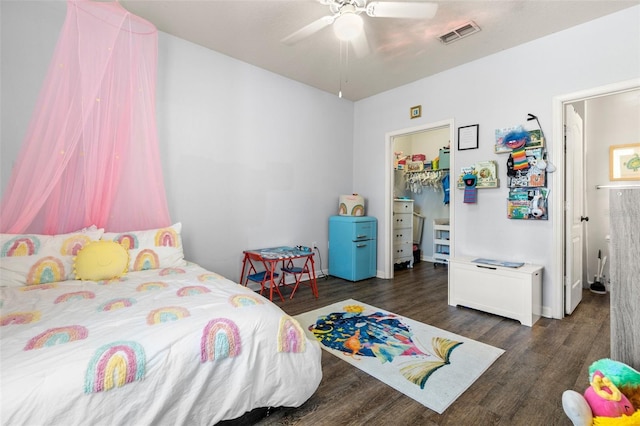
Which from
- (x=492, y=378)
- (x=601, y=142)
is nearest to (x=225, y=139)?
(x=492, y=378)

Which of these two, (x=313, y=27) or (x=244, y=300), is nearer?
(x=244, y=300)

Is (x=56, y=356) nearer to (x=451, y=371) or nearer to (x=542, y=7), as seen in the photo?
(x=451, y=371)

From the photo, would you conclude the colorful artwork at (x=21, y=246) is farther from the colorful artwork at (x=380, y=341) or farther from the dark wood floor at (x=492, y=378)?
the colorful artwork at (x=380, y=341)

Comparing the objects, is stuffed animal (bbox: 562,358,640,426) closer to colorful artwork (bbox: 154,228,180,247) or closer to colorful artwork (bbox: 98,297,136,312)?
colorful artwork (bbox: 98,297,136,312)

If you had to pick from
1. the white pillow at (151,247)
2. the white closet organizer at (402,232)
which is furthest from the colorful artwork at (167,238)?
the white closet organizer at (402,232)

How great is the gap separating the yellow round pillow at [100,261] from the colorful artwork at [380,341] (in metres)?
1.63

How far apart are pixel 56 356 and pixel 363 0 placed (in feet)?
8.75

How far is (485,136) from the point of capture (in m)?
3.29

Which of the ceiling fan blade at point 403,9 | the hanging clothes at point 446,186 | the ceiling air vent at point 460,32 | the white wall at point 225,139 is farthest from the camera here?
the hanging clothes at point 446,186

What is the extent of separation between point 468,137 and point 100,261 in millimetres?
3777

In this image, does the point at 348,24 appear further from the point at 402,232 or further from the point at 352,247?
the point at 402,232

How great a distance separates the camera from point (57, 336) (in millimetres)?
1187

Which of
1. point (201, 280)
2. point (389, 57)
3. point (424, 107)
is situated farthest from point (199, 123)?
point (424, 107)

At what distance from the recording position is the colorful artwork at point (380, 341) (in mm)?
2041
